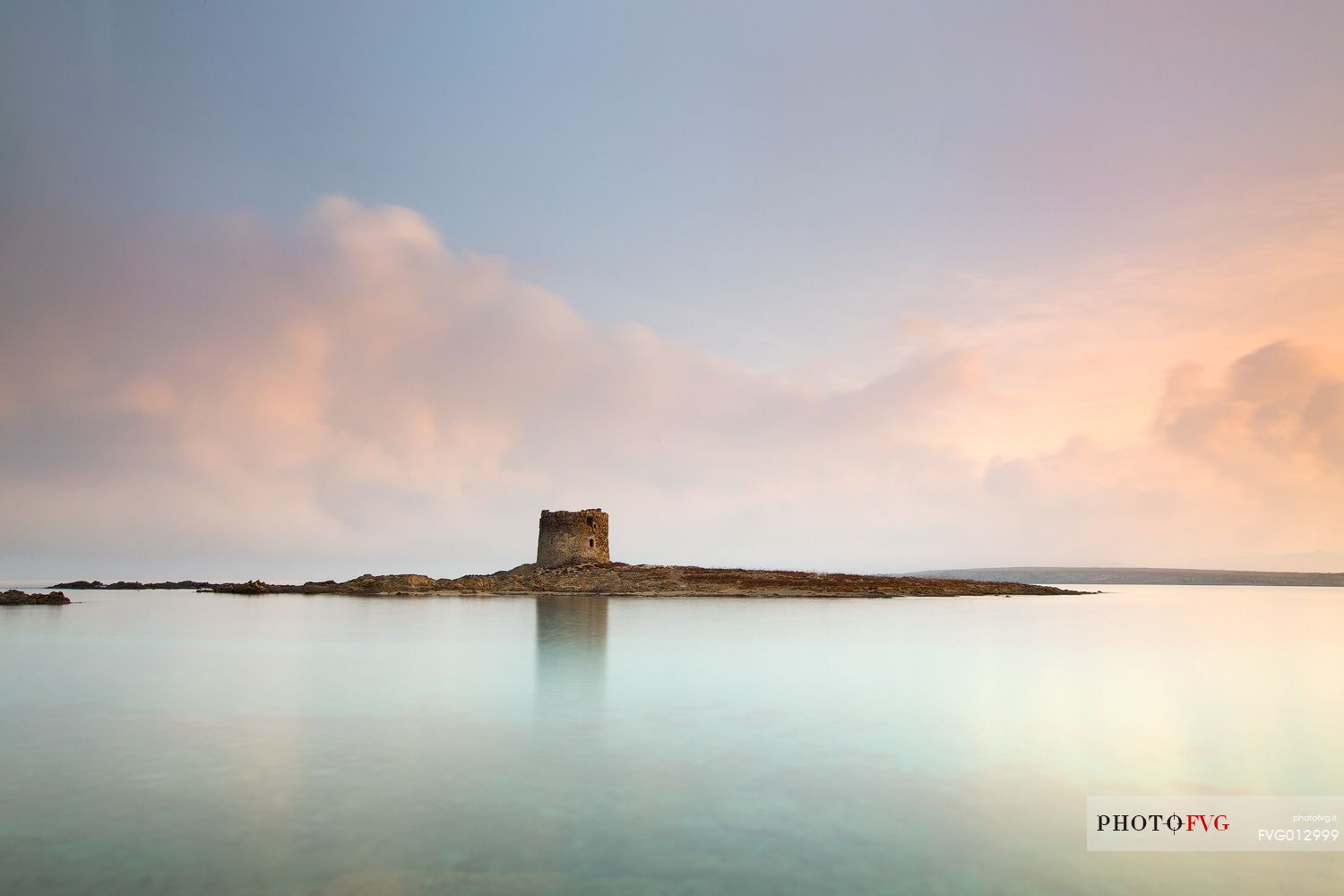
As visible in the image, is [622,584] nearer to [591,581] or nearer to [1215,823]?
[591,581]

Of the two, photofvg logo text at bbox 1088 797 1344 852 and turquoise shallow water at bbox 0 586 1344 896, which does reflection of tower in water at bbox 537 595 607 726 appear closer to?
turquoise shallow water at bbox 0 586 1344 896

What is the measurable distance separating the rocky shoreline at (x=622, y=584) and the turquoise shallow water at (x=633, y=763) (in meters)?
32.0

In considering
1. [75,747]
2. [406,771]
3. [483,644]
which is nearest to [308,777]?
[406,771]

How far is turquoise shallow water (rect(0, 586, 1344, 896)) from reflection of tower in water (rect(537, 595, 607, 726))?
128 mm

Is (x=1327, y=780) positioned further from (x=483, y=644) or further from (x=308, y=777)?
(x=483, y=644)

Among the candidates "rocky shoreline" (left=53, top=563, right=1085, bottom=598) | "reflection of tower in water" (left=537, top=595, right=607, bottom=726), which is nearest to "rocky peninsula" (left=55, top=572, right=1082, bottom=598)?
"rocky shoreline" (left=53, top=563, right=1085, bottom=598)

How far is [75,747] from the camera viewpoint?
1005 centimetres

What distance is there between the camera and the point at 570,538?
58.5 meters

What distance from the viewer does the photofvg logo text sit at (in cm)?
684

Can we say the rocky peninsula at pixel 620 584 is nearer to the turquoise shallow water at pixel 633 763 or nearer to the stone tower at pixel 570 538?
the stone tower at pixel 570 538

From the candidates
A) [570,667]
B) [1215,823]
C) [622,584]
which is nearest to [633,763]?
[1215,823]

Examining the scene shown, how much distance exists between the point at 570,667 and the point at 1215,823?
12.4m

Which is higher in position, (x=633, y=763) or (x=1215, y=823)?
(x=633, y=763)

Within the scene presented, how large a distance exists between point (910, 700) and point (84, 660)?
1941 centimetres
